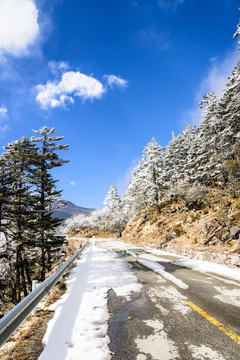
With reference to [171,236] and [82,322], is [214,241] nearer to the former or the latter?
[171,236]

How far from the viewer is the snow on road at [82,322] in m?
2.89

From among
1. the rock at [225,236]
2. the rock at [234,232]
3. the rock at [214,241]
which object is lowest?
the rock at [214,241]

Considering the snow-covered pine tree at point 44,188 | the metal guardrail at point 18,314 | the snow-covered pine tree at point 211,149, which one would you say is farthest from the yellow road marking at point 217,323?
the snow-covered pine tree at point 211,149

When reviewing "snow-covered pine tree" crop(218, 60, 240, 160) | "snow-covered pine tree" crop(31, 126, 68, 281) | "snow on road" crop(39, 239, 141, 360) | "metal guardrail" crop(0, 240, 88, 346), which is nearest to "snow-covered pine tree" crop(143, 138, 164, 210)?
"snow-covered pine tree" crop(218, 60, 240, 160)

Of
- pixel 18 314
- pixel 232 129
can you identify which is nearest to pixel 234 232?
pixel 18 314

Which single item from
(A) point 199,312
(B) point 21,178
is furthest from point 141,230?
(A) point 199,312

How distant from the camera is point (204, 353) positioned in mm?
2748

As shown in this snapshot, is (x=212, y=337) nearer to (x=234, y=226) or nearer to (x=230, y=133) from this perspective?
(x=234, y=226)

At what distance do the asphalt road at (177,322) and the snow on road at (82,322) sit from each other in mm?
223

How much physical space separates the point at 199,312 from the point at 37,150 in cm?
1805

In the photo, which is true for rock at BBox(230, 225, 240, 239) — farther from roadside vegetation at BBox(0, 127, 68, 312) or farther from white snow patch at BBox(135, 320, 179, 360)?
roadside vegetation at BBox(0, 127, 68, 312)

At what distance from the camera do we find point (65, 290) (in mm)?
6125

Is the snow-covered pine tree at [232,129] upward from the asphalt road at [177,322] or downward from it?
upward

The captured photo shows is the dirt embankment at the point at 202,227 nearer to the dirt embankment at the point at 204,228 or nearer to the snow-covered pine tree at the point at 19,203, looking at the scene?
the dirt embankment at the point at 204,228
